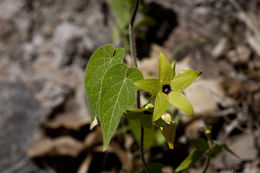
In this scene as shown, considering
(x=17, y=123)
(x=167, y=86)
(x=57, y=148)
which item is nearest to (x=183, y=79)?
(x=167, y=86)

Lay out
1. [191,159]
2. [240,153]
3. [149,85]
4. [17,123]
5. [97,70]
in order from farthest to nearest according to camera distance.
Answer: [17,123] < [240,153] < [191,159] < [97,70] < [149,85]

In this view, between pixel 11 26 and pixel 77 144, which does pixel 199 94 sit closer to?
pixel 77 144

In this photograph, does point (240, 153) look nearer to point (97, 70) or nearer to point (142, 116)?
point (142, 116)

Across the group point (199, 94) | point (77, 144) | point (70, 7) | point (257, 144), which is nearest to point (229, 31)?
point (199, 94)

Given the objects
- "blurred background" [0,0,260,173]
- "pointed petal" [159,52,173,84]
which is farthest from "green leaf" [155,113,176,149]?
"blurred background" [0,0,260,173]

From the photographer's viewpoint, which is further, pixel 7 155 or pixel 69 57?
pixel 69 57

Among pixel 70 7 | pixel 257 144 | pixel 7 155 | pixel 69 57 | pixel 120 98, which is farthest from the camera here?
pixel 70 7
